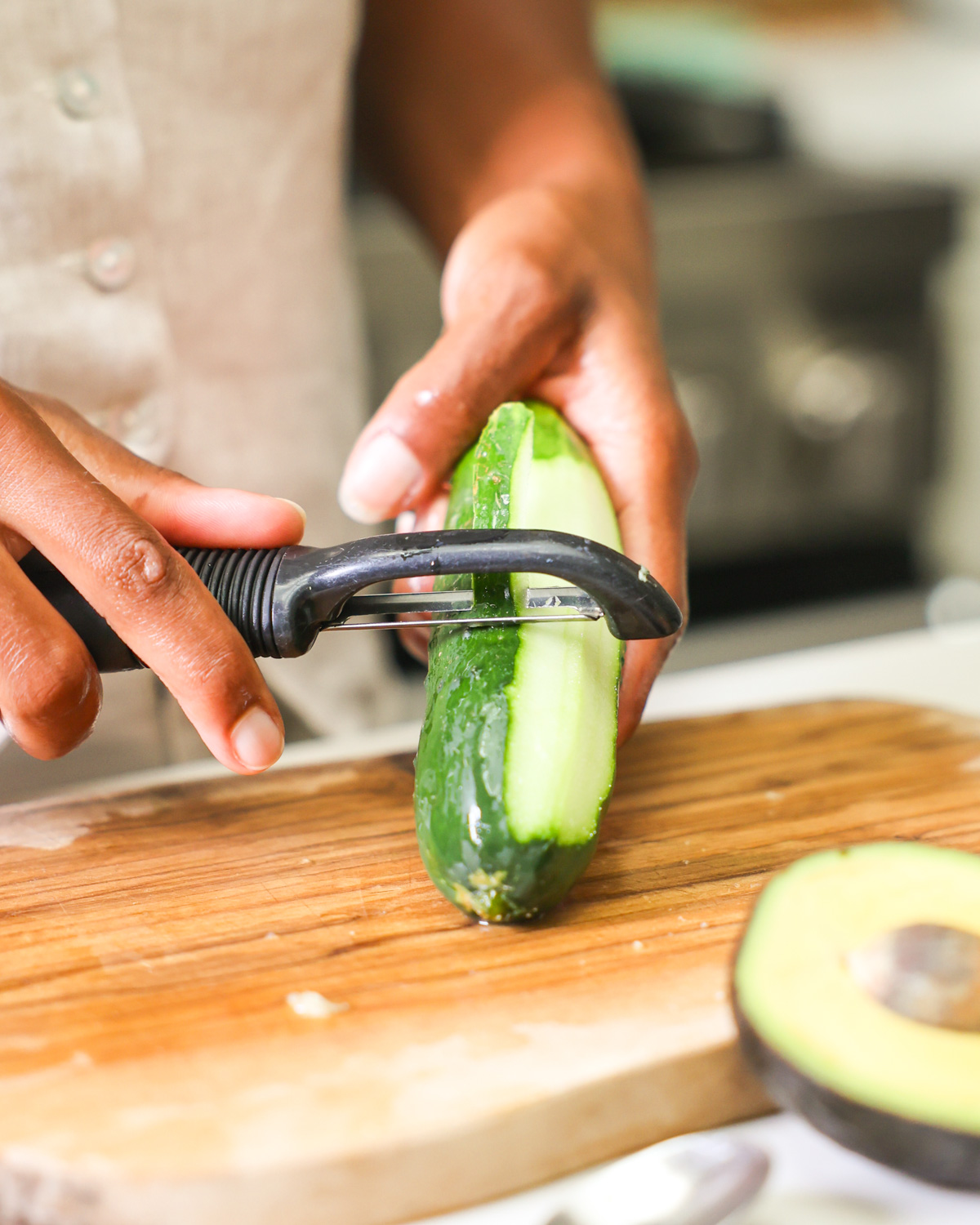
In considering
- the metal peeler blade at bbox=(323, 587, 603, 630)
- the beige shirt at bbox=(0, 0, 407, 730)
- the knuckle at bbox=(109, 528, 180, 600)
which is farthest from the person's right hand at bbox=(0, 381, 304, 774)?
the beige shirt at bbox=(0, 0, 407, 730)

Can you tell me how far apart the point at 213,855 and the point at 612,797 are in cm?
37

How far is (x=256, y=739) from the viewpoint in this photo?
874 mm

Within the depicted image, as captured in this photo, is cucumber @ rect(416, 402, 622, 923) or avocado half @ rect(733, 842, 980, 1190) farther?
cucumber @ rect(416, 402, 622, 923)

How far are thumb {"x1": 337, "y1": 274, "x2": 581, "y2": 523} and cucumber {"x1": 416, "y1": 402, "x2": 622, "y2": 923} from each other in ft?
0.32

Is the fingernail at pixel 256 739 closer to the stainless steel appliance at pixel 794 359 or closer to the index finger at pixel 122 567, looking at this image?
the index finger at pixel 122 567

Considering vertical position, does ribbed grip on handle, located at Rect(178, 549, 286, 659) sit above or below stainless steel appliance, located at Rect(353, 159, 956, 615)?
above

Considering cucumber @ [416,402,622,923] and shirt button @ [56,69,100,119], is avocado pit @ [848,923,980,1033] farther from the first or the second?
shirt button @ [56,69,100,119]

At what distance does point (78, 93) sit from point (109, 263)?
0.54 feet

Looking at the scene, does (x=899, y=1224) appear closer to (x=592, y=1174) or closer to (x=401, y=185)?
(x=592, y=1174)

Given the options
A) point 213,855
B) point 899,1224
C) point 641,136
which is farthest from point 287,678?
point 641,136

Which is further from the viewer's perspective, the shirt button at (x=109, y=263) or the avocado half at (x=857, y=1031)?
the shirt button at (x=109, y=263)

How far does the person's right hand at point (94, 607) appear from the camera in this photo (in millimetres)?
822

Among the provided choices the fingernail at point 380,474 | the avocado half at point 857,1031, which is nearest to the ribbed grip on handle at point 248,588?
the fingernail at point 380,474

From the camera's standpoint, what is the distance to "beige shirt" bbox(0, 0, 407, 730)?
1147 mm
